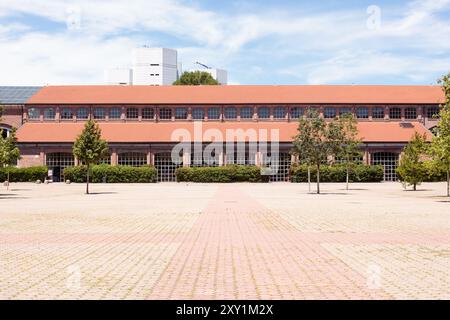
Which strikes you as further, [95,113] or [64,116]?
[95,113]

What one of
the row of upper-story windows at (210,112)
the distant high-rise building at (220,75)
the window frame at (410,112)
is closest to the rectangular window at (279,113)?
the row of upper-story windows at (210,112)

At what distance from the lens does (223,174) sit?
54.2 metres

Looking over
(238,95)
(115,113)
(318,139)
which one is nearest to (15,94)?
(115,113)

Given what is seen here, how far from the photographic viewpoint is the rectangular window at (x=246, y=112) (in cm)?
6353

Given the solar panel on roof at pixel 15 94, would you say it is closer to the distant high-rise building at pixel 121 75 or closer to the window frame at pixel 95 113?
the window frame at pixel 95 113

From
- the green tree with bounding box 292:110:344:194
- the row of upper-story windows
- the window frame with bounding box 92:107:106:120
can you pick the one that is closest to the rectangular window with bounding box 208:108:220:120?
the row of upper-story windows

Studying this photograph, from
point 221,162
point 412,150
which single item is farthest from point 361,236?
point 221,162

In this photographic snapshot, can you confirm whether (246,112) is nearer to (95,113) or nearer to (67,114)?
(95,113)

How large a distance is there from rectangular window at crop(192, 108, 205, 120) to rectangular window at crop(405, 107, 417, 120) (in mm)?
24673

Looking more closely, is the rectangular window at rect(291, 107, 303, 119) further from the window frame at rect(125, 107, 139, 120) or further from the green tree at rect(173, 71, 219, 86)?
the green tree at rect(173, 71, 219, 86)

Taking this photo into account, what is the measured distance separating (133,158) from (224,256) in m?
48.3

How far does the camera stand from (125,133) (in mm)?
59312

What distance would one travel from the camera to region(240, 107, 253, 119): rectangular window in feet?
208
